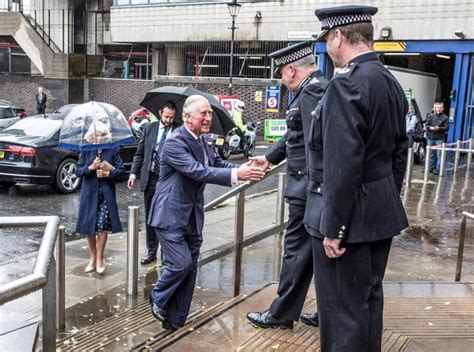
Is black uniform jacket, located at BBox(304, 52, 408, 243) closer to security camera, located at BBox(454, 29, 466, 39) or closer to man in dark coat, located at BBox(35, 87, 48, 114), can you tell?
security camera, located at BBox(454, 29, 466, 39)

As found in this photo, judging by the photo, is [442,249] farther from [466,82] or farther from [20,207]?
[466,82]

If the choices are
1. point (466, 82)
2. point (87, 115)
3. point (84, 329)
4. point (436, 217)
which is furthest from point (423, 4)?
point (84, 329)

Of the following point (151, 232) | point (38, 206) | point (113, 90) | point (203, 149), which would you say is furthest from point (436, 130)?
point (113, 90)

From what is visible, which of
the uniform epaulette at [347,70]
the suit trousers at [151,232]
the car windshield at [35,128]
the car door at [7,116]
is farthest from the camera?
the car door at [7,116]

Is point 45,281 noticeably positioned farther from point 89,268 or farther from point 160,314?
point 89,268

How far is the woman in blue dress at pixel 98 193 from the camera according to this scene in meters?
6.38

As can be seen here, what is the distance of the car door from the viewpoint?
68.2 feet

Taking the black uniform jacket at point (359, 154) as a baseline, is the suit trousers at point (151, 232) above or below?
below

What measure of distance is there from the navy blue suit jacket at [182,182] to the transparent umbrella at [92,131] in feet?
6.78

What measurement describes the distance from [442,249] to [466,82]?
15.2 m

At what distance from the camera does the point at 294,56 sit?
423 centimetres

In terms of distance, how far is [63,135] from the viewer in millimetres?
6578

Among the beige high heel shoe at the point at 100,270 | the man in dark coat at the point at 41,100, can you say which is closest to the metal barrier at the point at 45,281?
the beige high heel shoe at the point at 100,270

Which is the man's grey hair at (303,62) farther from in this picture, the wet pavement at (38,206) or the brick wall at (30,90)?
the brick wall at (30,90)
